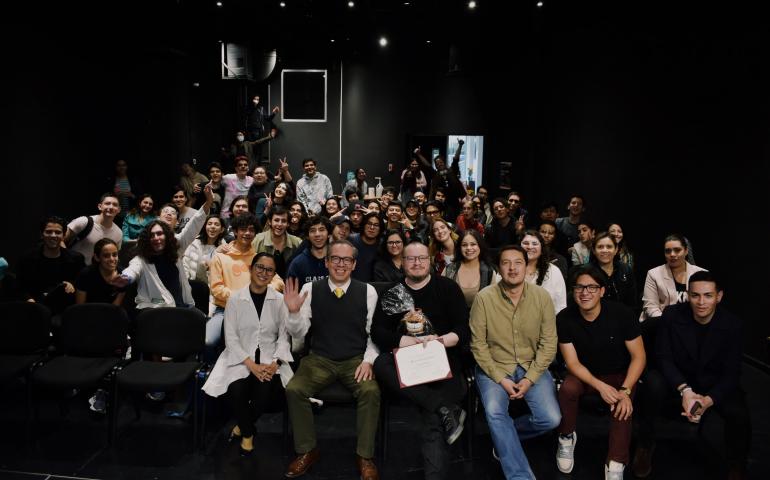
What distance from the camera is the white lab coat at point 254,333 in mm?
3648

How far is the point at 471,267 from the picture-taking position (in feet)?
14.8

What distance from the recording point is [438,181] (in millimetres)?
9305

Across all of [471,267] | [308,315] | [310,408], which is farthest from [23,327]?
[471,267]

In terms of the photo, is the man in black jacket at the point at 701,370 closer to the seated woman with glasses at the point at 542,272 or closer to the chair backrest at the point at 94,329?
the seated woman with glasses at the point at 542,272

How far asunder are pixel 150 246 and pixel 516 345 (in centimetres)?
277

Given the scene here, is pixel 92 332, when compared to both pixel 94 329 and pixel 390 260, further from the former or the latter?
pixel 390 260

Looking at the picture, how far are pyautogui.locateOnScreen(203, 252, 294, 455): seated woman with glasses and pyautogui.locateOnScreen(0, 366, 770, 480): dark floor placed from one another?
228 millimetres

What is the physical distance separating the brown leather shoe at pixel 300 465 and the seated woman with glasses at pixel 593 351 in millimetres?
1496

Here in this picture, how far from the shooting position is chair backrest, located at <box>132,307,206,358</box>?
393 centimetres

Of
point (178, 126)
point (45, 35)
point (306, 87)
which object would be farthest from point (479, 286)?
point (306, 87)

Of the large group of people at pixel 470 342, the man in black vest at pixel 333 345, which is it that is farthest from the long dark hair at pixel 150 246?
the man in black vest at pixel 333 345

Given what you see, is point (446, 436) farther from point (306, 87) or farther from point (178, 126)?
point (306, 87)

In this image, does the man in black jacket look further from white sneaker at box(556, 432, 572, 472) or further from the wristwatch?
white sneaker at box(556, 432, 572, 472)

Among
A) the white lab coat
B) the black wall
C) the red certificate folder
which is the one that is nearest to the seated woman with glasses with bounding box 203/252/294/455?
the white lab coat
